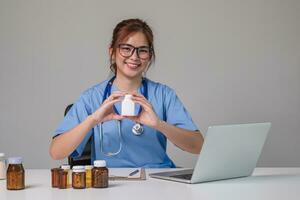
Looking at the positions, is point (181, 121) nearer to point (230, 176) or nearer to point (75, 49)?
point (230, 176)

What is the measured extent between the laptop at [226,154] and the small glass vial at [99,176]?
0.26 m

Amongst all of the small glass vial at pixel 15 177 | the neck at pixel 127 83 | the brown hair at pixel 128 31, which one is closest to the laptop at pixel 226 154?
the small glass vial at pixel 15 177

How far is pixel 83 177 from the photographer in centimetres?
152

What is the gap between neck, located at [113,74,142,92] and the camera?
90.6 inches

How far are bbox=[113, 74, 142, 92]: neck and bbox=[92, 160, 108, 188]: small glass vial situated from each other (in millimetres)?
813

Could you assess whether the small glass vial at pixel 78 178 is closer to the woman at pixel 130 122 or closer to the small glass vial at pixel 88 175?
the small glass vial at pixel 88 175

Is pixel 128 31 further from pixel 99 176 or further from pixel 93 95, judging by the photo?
pixel 99 176

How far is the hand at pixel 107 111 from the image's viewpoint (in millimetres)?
1952

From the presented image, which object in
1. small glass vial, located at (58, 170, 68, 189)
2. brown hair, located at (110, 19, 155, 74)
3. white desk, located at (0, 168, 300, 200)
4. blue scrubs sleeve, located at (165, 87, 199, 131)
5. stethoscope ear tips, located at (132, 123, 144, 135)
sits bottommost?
white desk, located at (0, 168, 300, 200)

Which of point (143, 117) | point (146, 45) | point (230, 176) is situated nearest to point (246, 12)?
point (146, 45)

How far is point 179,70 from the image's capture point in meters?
3.08

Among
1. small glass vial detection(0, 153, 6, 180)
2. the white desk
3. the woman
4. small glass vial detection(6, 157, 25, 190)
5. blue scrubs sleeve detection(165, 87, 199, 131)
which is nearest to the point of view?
the white desk

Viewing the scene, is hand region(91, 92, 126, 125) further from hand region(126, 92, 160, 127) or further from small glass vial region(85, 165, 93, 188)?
small glass vial region(85, 165, 93, 188)

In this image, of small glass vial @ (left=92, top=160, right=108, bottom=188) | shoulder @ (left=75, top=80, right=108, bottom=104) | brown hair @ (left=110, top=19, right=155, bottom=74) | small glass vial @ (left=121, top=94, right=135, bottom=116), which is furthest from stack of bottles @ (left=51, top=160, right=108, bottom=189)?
brown hair @ (left=110, top=19, right=155, bottom=74)
